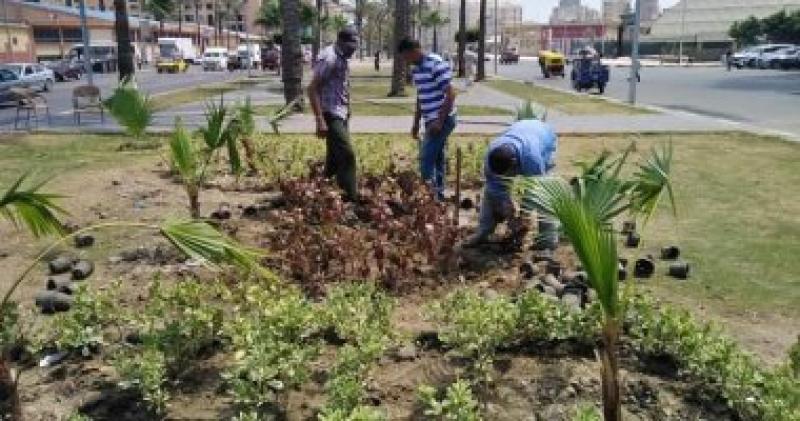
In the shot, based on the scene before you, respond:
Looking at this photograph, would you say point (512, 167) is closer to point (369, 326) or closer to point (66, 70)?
point (369, 326)

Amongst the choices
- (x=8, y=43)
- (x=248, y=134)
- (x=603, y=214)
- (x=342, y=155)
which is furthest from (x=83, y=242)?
(x=8, y=43)

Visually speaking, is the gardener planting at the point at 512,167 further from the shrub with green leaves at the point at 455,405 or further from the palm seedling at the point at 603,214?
the shrub with green leaves at the point at 455,405

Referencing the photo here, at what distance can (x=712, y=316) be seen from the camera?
205 inches

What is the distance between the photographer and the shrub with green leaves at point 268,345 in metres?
3.70

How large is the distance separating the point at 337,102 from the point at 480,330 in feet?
12.7

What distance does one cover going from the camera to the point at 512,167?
5.80m

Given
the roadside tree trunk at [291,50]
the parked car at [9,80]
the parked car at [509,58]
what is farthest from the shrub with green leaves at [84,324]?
the parked car at [509,58]

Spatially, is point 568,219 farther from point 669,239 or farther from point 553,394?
point 669,239

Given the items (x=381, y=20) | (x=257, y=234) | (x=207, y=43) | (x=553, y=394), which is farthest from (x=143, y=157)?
(x=207, y=43)

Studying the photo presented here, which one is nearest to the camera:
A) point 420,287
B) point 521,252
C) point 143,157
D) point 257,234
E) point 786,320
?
point 786,320

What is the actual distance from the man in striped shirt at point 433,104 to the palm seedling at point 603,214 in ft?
13.7

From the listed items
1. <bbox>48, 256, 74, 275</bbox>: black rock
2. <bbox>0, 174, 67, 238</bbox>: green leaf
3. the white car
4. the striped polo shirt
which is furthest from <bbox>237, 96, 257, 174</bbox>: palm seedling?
the white car

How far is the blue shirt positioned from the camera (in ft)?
19.3

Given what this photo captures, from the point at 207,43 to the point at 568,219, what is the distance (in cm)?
12063
